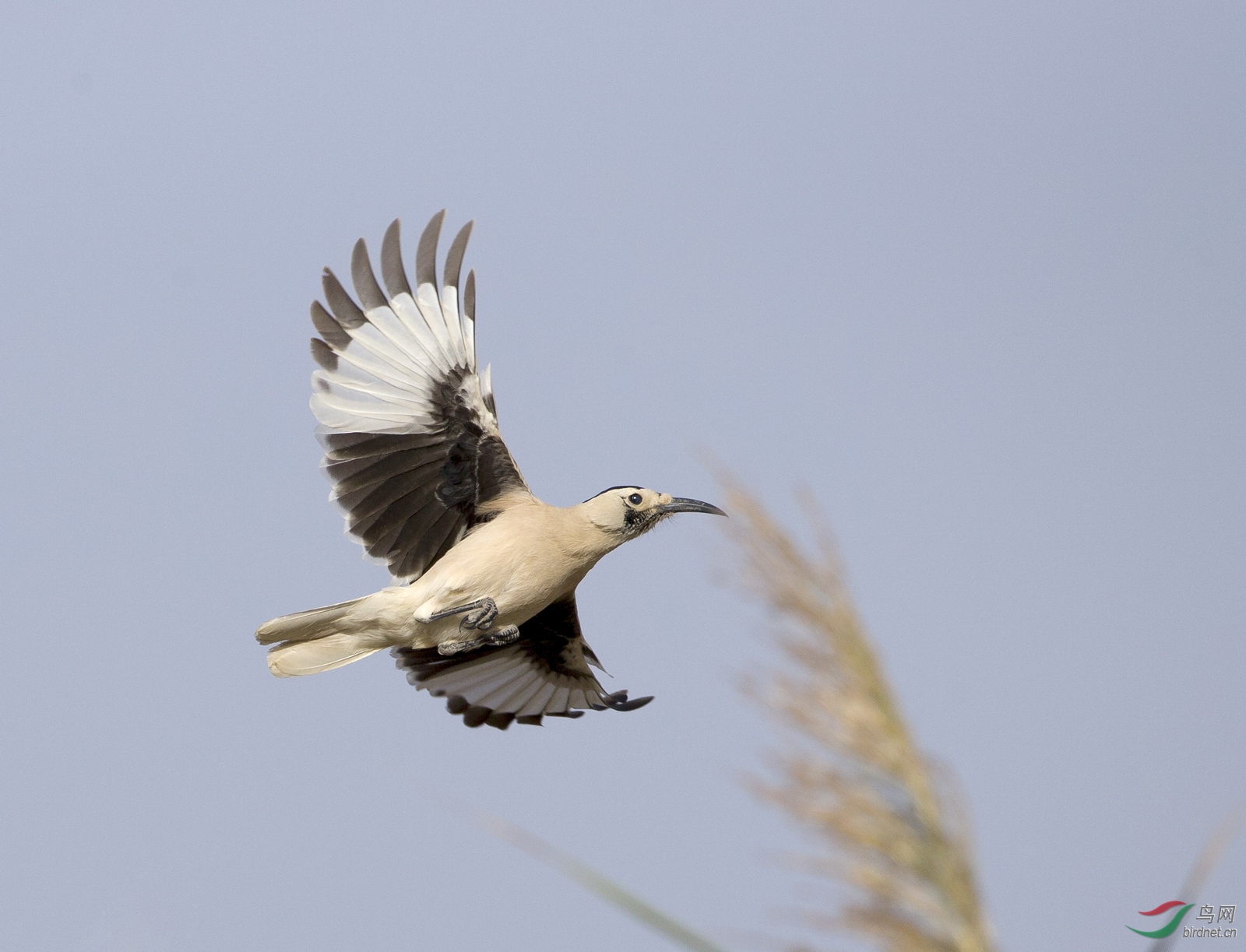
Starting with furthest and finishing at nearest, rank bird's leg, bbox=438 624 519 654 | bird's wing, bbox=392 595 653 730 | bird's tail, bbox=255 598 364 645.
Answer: bird's wing, bbox=392 595 653 730
bird's leg, bbox=438 624 519 654
bird's tail, bbox=255 598 364 645

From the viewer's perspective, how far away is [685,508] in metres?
6.80

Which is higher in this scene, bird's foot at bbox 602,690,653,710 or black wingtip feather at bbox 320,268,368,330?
black wingtip feather at bbox 320,268,368,330

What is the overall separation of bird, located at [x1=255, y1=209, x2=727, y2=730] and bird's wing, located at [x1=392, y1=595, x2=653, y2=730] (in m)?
0.41

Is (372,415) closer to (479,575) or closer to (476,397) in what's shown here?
(476,397)

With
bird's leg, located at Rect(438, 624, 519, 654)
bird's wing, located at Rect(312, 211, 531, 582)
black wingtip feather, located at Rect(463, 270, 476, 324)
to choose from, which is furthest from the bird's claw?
black wingtip feather, located at Rect(463, 270, 476, 324)

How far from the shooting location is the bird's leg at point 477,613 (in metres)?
6.30

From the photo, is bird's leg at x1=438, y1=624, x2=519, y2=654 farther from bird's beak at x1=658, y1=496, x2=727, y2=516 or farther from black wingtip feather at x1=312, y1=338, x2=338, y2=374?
black wingtip feather at x1=312, y1=338, x2=338, y2=374

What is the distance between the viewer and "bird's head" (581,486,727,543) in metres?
6.63

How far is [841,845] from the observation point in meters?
1.64

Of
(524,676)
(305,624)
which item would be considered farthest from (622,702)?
(305,624)

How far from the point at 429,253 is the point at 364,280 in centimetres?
37

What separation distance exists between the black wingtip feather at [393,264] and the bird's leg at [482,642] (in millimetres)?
1875

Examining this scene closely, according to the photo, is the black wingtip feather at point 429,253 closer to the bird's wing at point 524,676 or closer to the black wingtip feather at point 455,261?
the black wingtip feather at point 455,261

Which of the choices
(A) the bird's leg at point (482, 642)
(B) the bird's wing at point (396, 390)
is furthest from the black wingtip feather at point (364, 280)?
(A) the bird's leg at point (482, 642)
